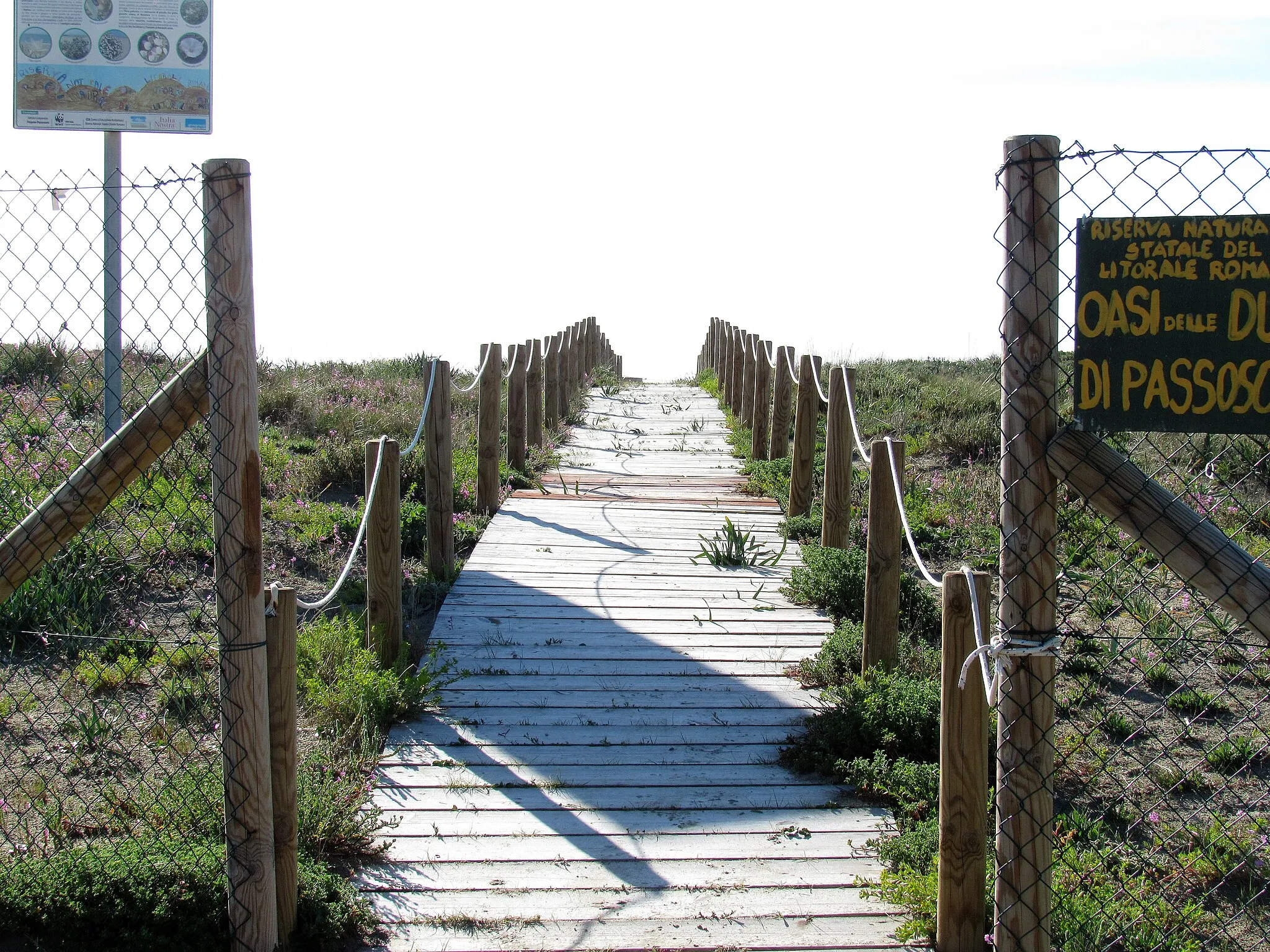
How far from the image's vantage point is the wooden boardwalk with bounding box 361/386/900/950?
138 inches

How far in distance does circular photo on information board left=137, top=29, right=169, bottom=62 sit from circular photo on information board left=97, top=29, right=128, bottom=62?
0.30 ft

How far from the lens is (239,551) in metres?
3.19

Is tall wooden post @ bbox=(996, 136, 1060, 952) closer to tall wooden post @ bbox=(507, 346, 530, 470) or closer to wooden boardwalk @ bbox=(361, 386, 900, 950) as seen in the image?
wooden boardwalk @ bbox=(361, 386, 900, 950)

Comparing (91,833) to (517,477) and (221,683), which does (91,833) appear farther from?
(517,477)

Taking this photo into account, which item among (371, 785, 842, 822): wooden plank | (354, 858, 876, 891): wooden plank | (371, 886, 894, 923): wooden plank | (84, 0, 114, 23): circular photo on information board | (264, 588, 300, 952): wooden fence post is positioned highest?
(84, 0, 114, 23): circular photo on information board

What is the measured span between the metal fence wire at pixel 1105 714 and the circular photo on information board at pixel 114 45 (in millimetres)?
6889

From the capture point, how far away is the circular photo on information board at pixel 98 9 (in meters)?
7.74

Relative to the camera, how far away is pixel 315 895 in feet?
11.3

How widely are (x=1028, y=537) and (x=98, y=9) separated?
7.64 m

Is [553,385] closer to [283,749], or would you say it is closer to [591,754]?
[591,754]

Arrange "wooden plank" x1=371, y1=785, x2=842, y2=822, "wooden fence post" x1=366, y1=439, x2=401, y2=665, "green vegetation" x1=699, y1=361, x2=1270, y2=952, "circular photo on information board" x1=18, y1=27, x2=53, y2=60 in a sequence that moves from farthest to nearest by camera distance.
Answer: "circular photo on information board" x1=18, y1=27, x2=53, y2=60 < "wooden fence post" x1=366, y1=439, x2=401, y2=665 < "wooden plank" x1=371, y1=785, x2=842, y2=822 < "green vegetation" x1=699, y1=361, x2=1270, y2=952

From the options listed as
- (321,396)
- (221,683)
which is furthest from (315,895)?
(321,396)

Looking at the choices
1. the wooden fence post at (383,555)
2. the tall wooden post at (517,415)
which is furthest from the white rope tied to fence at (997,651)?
the tall wooden post at (517,415)

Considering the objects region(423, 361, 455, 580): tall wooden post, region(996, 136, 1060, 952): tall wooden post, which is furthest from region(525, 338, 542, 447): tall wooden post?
region(996, 136, 1060, 952): tall wooden post
